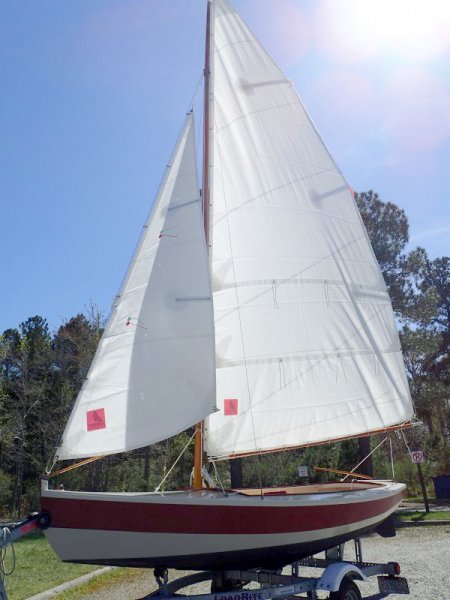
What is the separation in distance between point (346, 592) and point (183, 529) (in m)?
2.14

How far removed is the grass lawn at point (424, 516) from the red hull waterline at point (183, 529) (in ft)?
37.5

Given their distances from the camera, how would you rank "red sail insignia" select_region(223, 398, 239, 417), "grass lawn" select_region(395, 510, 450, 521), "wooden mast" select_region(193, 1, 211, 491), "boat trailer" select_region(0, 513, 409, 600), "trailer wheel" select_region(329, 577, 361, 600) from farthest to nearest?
"grass lawn" select_region(395, 510, 450, 521)
"red sail insignia" select_region(223, 398, 239, 417)
"wooden mast" select_region(193, 1, 211, 491)
"trailer wheel" select_region(329, 577, 361, 600)
"boat trailer" select_region(0, 513, 409, 600)

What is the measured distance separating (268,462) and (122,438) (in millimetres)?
17179

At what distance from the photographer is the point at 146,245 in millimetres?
7000

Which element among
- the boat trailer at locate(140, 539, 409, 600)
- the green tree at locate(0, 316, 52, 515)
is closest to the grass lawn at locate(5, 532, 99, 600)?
the boat trailer at locate(140, 539, 409, 600)

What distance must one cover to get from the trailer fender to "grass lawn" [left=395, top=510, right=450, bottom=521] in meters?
10.9

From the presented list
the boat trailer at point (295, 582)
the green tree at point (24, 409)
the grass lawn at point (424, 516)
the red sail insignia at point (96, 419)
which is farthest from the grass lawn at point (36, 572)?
the green tree at point (24, 409)

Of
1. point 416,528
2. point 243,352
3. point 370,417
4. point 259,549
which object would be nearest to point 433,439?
point 416,528

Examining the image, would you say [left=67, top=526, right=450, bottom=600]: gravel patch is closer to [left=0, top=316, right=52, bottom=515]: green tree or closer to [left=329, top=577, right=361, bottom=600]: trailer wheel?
[left=329, top=577, right=361, bottom=600]: trailer wheel

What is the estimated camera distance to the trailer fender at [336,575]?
5.67 meters

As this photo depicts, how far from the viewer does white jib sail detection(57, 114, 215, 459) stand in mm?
5766

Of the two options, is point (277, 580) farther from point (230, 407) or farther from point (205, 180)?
point (205, 180)

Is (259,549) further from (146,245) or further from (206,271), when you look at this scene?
(146,245)

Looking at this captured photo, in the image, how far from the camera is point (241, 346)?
7949 mm
